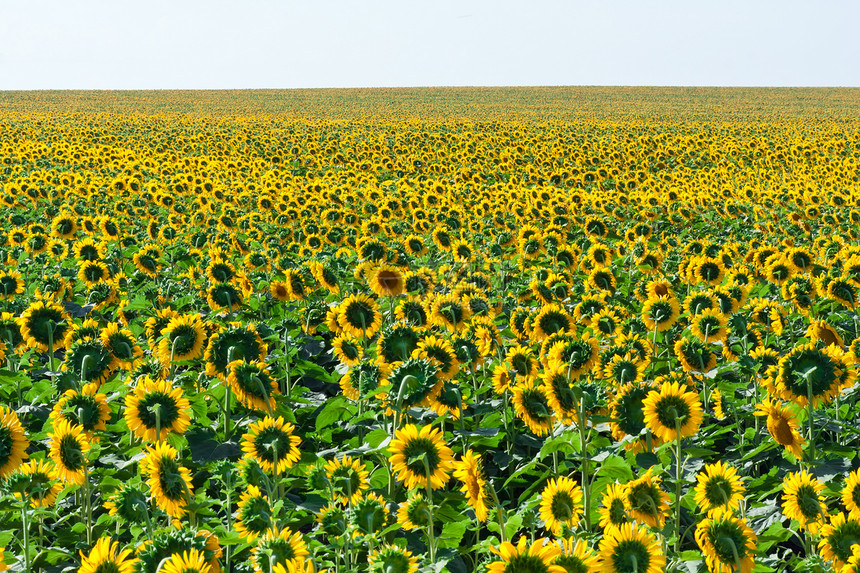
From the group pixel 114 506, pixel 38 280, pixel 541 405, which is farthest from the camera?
pixel 38 280

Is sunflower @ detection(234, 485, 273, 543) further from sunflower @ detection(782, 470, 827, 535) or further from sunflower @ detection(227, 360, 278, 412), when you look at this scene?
sunflower @ detection(782, 470, 827, 535)

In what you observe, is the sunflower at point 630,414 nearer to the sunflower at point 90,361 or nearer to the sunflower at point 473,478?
the sunflower at point 473,478

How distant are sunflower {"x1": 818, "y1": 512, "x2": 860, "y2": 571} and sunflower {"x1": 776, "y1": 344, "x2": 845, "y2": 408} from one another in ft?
3.81

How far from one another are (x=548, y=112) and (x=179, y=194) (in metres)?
43.8

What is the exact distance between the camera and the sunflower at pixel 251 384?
4102 millimetres

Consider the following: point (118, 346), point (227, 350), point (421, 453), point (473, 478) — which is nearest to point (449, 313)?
point (227, 350)

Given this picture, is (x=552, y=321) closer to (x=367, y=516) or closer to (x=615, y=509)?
(x=615, y=509)

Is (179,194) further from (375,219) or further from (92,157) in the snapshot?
(92,157)

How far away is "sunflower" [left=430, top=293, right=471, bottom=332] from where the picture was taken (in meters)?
5.85

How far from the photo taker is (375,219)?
11.0 meters

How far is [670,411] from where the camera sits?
3.45 m

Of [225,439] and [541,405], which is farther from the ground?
[541,405]

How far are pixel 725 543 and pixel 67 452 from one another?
282cm

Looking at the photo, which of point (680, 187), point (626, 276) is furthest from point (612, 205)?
point (626, 276)
